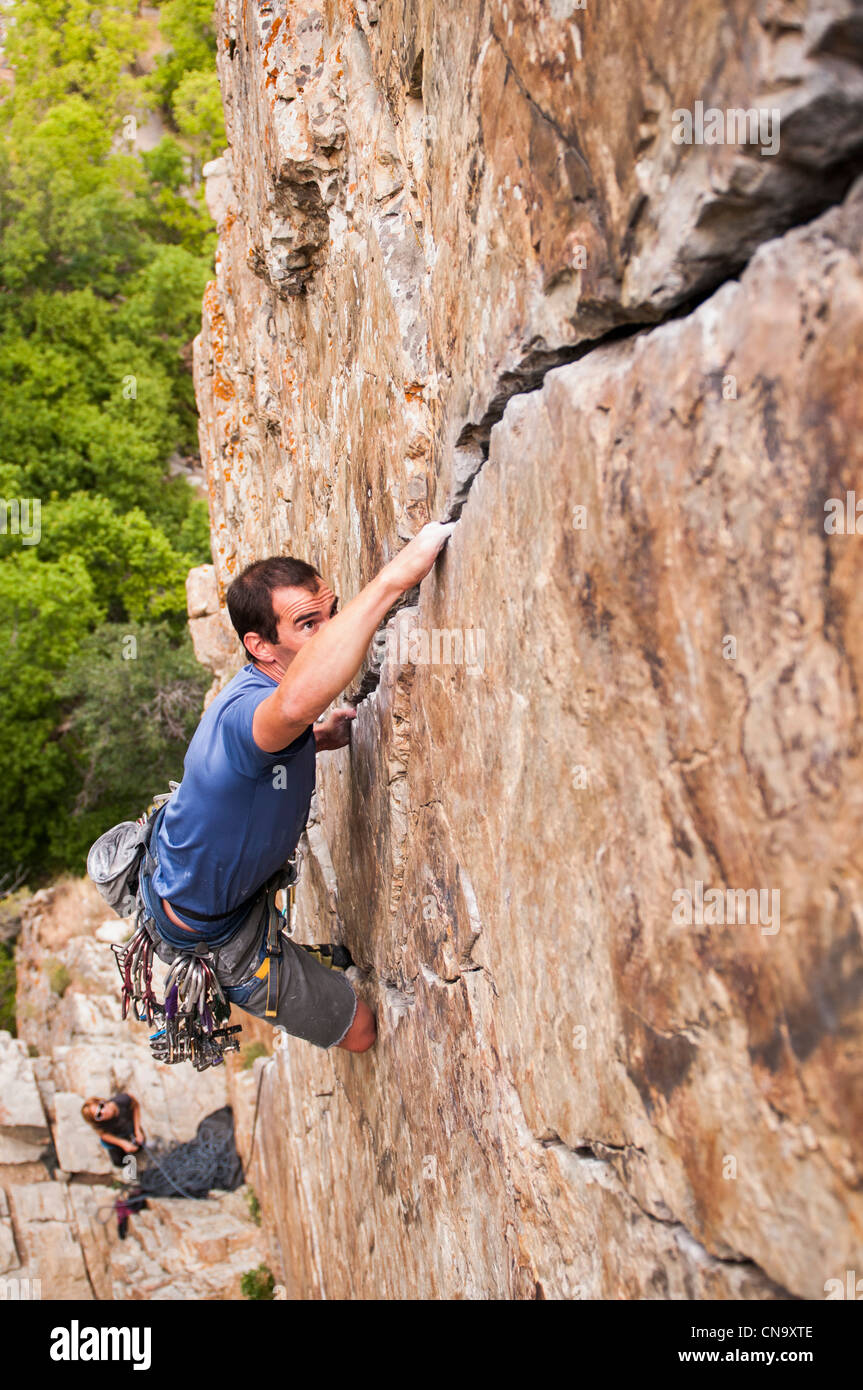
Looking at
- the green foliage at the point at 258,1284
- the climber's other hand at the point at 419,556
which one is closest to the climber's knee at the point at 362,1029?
the climber's other hand at the point at 419,556

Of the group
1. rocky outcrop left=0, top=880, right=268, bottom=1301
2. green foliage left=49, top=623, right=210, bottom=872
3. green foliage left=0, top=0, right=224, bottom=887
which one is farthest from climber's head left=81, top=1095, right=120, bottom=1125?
green foliage left=0, top=0, right=224, bottom=887

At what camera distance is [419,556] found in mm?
2395

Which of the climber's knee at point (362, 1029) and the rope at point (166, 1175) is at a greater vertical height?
the climber's knee at point (362, 1029)

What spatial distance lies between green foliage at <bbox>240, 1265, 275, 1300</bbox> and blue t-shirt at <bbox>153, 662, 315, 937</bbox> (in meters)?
5.01

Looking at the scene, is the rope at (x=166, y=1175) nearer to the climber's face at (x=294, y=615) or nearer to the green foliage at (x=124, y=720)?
the climber's face at (x=294, y=615)

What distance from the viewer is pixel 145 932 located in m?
3.52

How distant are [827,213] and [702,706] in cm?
59

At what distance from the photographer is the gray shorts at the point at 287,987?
3.38m

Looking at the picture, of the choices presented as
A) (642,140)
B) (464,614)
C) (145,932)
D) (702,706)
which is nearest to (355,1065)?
(145,932)

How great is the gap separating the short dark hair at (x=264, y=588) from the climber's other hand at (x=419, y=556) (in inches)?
25.5

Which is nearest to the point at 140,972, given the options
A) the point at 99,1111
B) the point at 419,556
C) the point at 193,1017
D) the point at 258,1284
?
the point at 193,1017

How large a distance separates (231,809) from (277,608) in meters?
0.58

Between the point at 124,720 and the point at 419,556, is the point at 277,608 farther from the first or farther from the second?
the point at 124,720

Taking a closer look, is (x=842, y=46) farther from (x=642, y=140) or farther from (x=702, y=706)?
(x=702, y=706)
